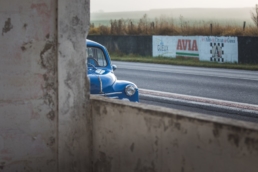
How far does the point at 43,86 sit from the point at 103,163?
0.97 meters

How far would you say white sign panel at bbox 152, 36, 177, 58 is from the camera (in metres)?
24.7

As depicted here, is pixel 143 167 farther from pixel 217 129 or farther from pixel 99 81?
pixel 99 81

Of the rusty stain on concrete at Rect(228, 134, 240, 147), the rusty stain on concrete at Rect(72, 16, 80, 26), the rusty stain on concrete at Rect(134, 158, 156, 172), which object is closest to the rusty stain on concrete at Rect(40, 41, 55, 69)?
the rusty stain on concrete at Rect(72, 16, 80, 26)

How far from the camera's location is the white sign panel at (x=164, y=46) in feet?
81.1

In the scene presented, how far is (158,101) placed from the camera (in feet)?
38.1

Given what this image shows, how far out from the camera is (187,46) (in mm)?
24047

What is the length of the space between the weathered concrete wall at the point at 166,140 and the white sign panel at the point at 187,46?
62.6ft

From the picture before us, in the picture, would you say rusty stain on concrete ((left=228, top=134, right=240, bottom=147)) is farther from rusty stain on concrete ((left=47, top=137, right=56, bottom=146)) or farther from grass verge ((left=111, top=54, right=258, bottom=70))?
grass verge ((left=111, top=54, right=258, bottom=70))

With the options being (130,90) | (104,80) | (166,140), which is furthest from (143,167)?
(130,90)

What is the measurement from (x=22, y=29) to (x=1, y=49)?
277mm

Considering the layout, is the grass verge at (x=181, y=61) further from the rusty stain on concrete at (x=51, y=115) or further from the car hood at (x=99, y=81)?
the rusty stain on concrete at (x=51, y=115)

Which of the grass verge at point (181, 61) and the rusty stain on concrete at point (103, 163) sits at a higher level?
the grass verge at point (181, 61)

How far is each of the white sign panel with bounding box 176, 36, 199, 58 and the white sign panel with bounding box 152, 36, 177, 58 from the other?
31cm

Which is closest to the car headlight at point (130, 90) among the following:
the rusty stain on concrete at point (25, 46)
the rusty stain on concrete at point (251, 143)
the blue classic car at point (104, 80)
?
the blue classic car at point (104, 80)
